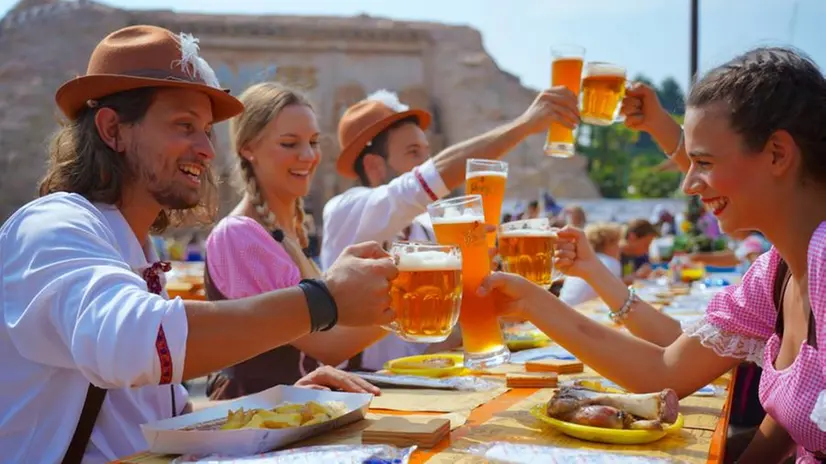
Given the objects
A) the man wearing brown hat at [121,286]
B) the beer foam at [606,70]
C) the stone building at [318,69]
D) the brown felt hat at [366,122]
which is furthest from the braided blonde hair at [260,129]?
the stone building at [318,69]

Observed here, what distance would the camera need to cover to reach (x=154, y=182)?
2.12 meters

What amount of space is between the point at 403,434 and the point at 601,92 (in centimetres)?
153

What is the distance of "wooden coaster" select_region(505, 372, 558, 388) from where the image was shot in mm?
2219

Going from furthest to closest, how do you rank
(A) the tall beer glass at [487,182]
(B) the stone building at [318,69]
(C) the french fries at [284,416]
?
(B) the stone building at [318,69] → (A) the tall beer glass at [487,182] → (C) the french fries at [284,416]

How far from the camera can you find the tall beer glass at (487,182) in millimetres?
2371

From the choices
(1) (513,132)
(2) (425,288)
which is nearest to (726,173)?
(2) (425,288)

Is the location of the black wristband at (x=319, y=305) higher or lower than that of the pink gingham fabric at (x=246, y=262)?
higher

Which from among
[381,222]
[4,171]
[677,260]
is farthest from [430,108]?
[381,222]

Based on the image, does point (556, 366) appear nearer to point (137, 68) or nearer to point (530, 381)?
point (530, 381)

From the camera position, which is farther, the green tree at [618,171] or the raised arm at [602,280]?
the green tree at [618,171]

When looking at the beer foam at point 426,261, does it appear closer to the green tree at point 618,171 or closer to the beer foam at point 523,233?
the beer foam at point 523,233

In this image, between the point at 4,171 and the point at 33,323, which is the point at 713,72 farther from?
the point at 4,171

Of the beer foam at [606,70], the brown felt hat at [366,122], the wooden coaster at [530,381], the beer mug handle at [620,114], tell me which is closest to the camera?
the wooden coaster at [530,381]

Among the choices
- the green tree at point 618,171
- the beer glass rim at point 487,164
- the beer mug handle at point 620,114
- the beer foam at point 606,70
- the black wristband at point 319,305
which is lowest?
the green tree at point 618,171
